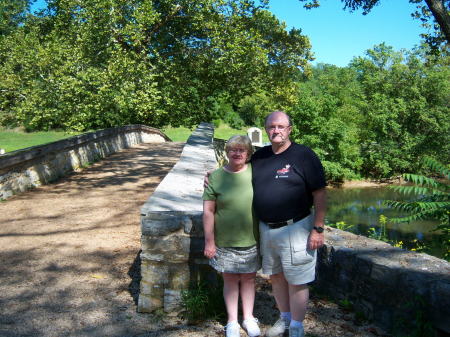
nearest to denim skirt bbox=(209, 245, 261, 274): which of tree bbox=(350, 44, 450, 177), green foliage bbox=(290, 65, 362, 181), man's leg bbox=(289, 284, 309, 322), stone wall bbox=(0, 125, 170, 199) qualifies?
man's leg bbox=(289, 284, 309, 322)

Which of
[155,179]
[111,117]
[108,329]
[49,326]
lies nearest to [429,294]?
[108,329]

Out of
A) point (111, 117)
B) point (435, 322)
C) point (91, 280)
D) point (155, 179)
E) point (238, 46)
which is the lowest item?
point (111, 117)

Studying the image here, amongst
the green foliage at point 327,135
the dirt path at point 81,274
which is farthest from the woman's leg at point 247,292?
the green foliage at point 327,135

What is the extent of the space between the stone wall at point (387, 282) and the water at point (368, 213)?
1129 centimetres

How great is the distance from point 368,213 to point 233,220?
21709mm

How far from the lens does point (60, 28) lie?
16.9 metres

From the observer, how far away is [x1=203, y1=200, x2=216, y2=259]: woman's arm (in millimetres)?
3236

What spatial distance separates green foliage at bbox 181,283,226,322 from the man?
0.72m

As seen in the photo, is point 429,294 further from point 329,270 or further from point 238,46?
point 238,46

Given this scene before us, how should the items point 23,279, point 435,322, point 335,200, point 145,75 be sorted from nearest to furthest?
point 435,322, point 23,279, point 145,75, point 335,200

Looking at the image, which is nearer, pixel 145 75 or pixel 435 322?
pixel 435 322

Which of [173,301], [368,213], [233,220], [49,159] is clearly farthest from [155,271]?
[368,213]

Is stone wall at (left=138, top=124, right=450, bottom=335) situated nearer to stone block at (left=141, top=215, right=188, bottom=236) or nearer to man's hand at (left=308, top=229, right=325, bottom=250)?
stone block at (left=141, top=215, right=188, bottom=236)

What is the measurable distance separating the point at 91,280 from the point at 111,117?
3083 cm
